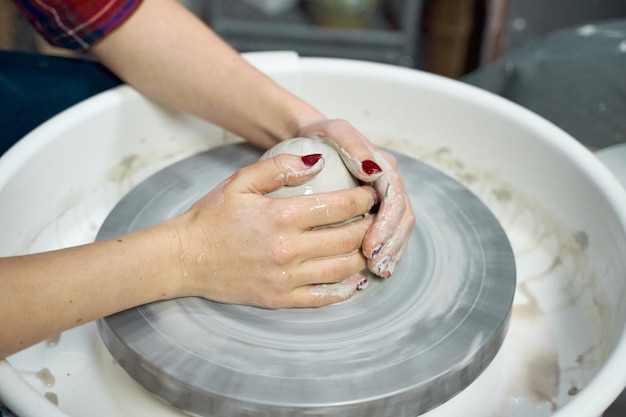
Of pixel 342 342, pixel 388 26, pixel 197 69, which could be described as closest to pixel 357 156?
pixel 342 342

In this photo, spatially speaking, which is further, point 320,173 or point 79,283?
point 320,173

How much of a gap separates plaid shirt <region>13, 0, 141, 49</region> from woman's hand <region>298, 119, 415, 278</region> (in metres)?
0.46

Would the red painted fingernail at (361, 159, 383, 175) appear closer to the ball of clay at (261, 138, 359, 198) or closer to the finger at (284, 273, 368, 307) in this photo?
the ball of clay at (261, 138, 359, 198)

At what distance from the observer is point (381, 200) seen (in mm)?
1039

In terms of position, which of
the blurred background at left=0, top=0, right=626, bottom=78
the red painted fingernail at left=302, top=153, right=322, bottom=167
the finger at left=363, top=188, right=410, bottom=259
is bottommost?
the blurred background at left=0, top=0, right=626, bottom=78

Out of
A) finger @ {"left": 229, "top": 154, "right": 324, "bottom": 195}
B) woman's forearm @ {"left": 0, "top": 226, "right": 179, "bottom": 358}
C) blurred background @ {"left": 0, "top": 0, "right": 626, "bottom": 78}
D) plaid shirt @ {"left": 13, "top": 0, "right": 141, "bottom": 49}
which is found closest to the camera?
woman's forearm @ {"left": 0, "top": 226, "right": 179, "bottom": 358}

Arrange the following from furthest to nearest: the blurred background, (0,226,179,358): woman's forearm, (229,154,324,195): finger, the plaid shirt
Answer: the blurred background
the plaid shirt
(229,154,324,195): finger
(0,226,179,358): woman's forearm

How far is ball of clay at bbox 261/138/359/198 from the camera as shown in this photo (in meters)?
1.02

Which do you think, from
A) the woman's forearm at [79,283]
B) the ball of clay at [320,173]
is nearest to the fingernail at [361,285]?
the ball of clay at [320,173]

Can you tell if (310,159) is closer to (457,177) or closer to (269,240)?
(269,240)

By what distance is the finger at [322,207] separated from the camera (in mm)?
950

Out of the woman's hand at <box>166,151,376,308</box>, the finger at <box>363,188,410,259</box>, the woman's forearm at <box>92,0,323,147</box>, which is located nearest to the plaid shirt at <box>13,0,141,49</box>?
the woman's forearm at <box>92,0,323,147</box>

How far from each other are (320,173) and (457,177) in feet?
1.67

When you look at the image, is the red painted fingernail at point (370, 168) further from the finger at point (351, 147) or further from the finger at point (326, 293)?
the finger at point (326, 293)
